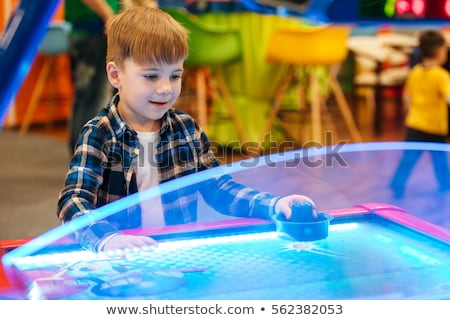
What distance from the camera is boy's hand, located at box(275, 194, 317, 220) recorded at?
25.8 inches

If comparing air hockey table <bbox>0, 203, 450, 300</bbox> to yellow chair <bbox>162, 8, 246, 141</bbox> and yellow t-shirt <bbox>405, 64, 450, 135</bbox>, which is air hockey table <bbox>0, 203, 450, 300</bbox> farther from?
yellow chair <bbox>162, 8, 246, 141</bbox>

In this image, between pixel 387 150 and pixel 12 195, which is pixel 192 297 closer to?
pixel 387 150

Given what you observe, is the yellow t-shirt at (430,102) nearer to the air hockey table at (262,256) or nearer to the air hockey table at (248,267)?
the air hockey table at (262,256)

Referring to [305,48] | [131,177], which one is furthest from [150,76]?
[305,48]

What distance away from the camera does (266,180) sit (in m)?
0.72

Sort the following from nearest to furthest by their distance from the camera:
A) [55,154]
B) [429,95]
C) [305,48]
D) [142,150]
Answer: [142,150], [429,95], [305,48], [55,154]

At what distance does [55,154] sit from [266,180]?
8.59 ft

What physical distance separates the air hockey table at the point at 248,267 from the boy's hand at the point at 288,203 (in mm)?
18

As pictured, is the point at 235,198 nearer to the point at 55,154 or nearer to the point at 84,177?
the point at 84,177

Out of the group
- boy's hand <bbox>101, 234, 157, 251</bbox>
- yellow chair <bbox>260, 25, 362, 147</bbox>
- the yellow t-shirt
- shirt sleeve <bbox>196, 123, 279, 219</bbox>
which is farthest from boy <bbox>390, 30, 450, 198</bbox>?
boy's hand <bbox>101, 234, 157, 251</bbox>

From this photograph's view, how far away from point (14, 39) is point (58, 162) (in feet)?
8.11

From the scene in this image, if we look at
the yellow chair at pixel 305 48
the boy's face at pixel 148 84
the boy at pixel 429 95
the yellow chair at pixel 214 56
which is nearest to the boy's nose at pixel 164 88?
the boy's face at pixel 148 84

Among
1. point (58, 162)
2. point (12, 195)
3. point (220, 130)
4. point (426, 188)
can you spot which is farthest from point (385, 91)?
point (426, 188)

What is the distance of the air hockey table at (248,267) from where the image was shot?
53 centimetres
